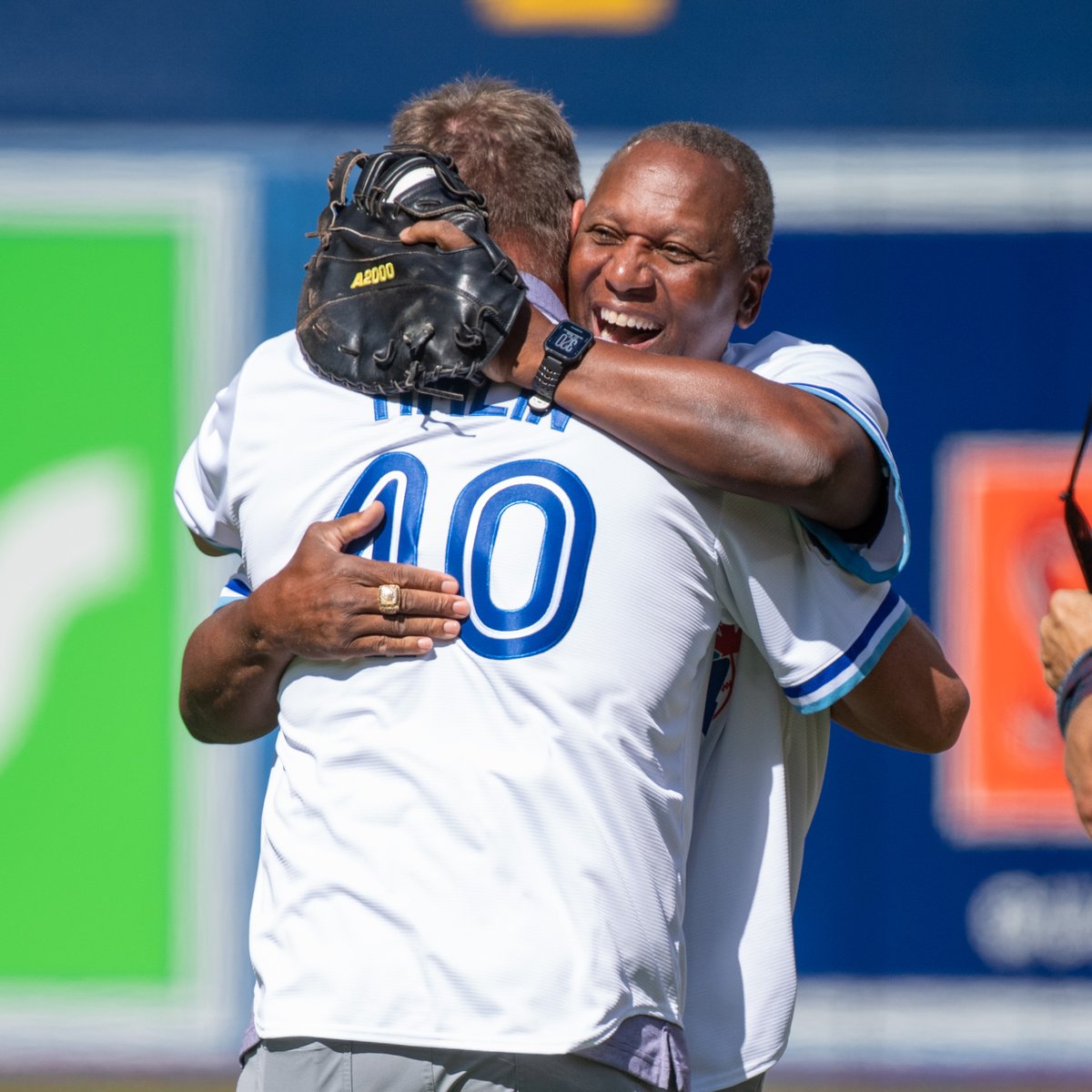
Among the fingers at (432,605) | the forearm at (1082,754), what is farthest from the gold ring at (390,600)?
the forearm at (1082,754)

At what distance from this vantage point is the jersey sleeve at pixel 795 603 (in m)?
1.62

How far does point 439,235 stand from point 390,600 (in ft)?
1.29

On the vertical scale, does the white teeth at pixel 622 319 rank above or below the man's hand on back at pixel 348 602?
above

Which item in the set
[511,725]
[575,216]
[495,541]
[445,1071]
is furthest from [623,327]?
[445,1071]

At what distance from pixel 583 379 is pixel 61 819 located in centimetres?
304

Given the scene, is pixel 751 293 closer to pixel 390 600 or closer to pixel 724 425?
pixel 724 425

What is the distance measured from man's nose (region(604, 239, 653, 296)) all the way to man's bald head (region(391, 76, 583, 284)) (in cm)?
7

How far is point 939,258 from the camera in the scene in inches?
168

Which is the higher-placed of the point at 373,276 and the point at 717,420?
the point at 373,276

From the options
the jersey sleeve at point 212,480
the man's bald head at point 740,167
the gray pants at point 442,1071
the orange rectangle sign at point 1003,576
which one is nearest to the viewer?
the gray pants at point 442,1071

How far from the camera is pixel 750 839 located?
67.6 inches

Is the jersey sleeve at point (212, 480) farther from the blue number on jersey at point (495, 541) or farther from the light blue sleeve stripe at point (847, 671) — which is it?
the light blue sleeve stripe at point (847, 671)

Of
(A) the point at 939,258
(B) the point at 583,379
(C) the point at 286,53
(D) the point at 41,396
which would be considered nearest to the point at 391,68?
(C) the point at 286,53

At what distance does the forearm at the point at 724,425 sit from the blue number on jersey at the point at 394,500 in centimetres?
15
